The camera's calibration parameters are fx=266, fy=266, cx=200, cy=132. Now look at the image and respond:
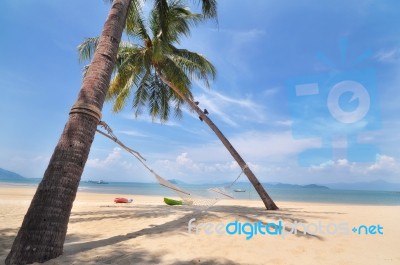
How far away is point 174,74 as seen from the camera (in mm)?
8641

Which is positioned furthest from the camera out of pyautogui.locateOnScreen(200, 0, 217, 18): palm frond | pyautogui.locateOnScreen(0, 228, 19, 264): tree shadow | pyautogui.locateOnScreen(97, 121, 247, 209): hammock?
pyautogui.locateOnScreen(200, 0, 217, 18): palm frond

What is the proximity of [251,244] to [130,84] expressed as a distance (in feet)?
24.2

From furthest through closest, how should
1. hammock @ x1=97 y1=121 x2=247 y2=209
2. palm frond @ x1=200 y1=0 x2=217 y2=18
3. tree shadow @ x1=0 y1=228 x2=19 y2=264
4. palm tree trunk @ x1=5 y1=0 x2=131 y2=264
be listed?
palm frond @ x1=200 y1=0 x2=217 y2=18 < hammock @ x1=97 y1=121 x2=247 y2=209 < tree shadow @ x1=0 y1=228 x2=19 y2=264 < palm tree trunk @ x1=5 y1=0 x2=131 y2=264

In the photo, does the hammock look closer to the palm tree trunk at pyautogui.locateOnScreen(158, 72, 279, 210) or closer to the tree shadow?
the palm tree trunk at pyautogui.locateOnScreen(158, 72, 279, 210)

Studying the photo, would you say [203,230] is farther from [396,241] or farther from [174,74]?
[174,74]

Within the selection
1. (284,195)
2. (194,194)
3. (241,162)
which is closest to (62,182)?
(194,194)

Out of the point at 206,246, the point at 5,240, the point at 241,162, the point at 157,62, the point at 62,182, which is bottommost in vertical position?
the point at 5,240

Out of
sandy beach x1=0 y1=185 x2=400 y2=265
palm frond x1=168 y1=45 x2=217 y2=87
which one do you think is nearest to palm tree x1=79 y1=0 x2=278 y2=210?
palm frond x1=168 y1=45 x2=217 y2=87

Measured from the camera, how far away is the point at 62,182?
95.1 inches

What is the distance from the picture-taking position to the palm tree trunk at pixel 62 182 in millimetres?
2217

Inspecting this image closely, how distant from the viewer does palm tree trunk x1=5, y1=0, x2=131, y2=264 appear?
7.27 feet

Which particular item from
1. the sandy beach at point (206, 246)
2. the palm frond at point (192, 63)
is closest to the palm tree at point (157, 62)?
the palm frond at point (192, 63)

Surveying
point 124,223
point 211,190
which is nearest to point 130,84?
point 211,190

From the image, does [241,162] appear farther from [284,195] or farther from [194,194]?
[284,195]
